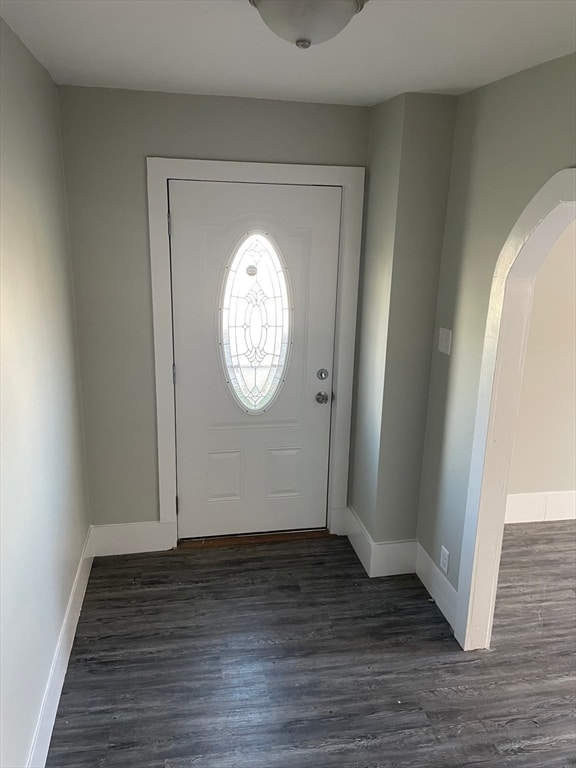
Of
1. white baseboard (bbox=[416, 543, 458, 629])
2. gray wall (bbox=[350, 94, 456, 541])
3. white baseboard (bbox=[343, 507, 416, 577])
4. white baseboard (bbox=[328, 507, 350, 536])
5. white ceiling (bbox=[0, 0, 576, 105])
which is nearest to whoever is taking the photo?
white ceiling (bbox=[0, 0, 576, 105])

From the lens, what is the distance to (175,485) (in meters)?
3.12

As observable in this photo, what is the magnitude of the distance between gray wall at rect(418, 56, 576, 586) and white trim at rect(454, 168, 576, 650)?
0.25 ft

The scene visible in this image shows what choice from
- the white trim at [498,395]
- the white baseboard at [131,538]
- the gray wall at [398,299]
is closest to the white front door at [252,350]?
the white baseboard at [131,538]

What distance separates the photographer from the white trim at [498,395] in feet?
6.44

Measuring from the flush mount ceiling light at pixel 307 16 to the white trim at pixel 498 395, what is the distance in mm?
892

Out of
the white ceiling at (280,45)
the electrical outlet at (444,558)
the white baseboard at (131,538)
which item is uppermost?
the white ceiling at (280,45)

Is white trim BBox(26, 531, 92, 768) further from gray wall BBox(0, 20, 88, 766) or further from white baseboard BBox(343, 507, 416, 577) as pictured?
white baseboard BBox(343, 507, 416, 577)

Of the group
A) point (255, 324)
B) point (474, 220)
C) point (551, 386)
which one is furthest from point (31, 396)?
point (551, 386)

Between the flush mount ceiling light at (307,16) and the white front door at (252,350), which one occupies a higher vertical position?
the flush mount ceiling light at (307,16)

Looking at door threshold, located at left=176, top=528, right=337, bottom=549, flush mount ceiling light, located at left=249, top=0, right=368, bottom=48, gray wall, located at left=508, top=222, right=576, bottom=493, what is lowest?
door threshold, located at left=176, top=528, right=337, bottom=549

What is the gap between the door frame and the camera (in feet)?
8.91

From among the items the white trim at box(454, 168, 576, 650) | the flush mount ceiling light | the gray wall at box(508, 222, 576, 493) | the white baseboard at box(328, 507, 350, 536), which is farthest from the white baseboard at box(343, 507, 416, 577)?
the flush mount ceiling light

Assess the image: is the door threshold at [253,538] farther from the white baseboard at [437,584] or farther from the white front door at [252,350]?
the white baseboard at [437,584]

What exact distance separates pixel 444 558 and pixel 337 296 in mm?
1435
